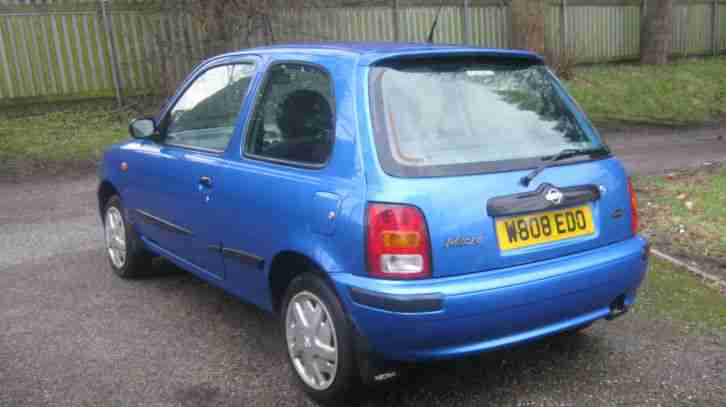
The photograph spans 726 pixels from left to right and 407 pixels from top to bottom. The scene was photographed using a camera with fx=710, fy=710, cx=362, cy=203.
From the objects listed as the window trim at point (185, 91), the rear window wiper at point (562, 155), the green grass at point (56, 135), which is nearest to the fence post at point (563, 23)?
the green grass at point (56, 135)

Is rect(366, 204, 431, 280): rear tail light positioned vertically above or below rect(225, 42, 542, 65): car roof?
below

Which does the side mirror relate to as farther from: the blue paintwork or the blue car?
the blue paintwork

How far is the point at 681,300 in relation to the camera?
4602 millimetres

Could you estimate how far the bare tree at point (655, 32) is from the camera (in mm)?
19844

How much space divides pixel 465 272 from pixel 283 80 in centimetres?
150

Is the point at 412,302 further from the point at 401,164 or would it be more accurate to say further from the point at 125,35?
the point at 125,35

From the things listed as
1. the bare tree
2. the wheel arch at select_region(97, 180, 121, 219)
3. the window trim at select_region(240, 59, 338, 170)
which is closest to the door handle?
the window trim at select_region(240, 59, 338, 170)

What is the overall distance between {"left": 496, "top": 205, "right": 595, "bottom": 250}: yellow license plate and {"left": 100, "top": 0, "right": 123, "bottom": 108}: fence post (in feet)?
39.4

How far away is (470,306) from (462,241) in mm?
275

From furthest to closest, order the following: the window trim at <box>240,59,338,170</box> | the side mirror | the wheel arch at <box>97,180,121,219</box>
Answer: the wheel arch at <box>97,180,121,219</box>
the side mirror
the window trim at <box>240,59,338,170</box>

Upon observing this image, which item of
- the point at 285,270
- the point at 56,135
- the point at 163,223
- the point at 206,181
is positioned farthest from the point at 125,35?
the point at 285,270

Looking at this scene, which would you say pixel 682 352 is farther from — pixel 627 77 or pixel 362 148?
pixel 627 77

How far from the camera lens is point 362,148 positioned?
3.13 metres

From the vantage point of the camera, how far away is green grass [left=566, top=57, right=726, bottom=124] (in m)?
15.8
